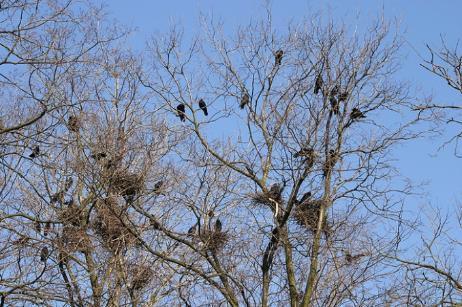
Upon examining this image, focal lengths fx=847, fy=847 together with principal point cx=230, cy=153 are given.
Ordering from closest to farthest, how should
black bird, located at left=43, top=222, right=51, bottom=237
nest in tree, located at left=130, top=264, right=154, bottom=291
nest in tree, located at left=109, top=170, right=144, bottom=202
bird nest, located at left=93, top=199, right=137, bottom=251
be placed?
1. black bird, located at left=43, top=222, right=51, bottom=237
2. nest in tree, located at left=109, top=170, right=144, bottom=202
3. bird nest, located at left=93, top=199, right=137, bottom=251
4. nest in tree, located at left=130, top=264, right=154, bottom=291

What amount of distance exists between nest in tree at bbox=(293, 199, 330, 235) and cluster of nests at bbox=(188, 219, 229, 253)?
1.16m

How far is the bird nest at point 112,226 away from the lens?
39.0 ft

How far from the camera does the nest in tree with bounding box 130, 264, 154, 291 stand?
39.4 ft

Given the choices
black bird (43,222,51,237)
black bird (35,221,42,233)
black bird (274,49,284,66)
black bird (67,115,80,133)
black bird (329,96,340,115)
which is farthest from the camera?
black bird (274,49,284,66)

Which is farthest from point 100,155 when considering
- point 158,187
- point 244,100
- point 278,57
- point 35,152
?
point 278,57

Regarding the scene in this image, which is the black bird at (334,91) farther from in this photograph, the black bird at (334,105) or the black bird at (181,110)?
the black bird at (181,110)

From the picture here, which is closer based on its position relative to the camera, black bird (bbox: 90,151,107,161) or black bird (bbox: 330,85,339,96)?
black bird (bbox: 90,151,107,161)

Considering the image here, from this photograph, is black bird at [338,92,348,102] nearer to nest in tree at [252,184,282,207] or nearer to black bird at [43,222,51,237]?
nest in tree at [252,184,282,207]

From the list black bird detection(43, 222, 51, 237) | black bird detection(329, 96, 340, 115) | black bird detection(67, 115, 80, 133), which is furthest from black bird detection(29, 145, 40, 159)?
black bird detection(329, 96, 340, 115)

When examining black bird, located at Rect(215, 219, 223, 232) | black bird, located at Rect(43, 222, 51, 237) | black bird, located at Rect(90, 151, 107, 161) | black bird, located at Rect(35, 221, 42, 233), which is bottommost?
black bird, located at Rect(35, 221, 42, 233)

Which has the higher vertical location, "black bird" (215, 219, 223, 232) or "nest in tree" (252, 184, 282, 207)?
"nest in tree" (252, 184, 282, 207)

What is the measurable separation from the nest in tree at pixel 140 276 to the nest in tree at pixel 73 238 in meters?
0.94

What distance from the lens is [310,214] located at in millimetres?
12258

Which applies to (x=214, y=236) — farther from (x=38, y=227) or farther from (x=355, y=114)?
(x=38, y=227)
